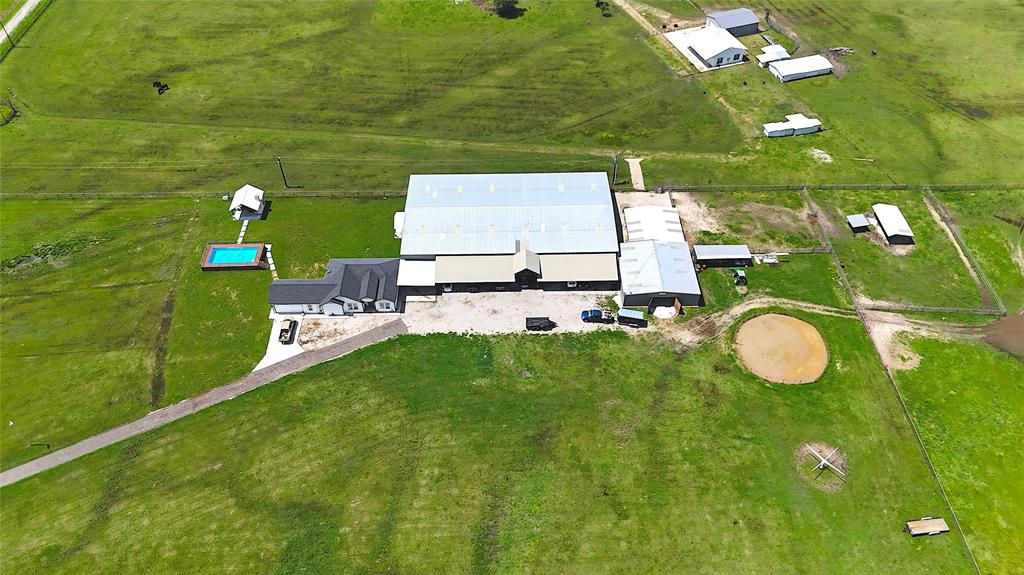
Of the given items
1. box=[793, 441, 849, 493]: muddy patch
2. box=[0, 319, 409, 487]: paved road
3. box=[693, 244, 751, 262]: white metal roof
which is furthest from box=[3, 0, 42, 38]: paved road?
box=[793, 441, 849, 493]: muddy patch

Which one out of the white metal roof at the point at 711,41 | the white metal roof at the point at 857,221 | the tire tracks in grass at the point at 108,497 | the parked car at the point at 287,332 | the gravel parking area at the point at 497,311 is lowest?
the tire tracks in grass at the point at 108,497

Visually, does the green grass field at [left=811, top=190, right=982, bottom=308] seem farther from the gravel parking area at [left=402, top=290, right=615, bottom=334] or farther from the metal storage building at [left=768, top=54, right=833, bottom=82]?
the gravel parking area at [left=402, top=290, right=615, bottom=334]

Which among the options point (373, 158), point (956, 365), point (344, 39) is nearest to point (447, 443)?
point (373, 158)

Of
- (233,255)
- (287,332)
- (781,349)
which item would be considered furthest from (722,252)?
(233,255)

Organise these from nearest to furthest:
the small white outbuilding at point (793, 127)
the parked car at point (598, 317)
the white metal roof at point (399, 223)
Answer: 1. the parked car at point (598, 317)
2. the white metal roof at point (399, 223)
3. the small white outbuilding at point (793, 127)

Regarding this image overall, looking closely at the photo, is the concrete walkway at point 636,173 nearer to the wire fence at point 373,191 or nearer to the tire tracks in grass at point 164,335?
the wire fence at point 373,191

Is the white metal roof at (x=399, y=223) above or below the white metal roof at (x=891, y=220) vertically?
below

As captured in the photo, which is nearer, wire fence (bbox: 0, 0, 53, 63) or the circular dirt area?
the circular dirt area

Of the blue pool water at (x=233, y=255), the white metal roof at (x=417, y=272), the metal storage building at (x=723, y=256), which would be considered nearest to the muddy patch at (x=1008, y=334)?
the metal storage building at (x=723, y=256)
